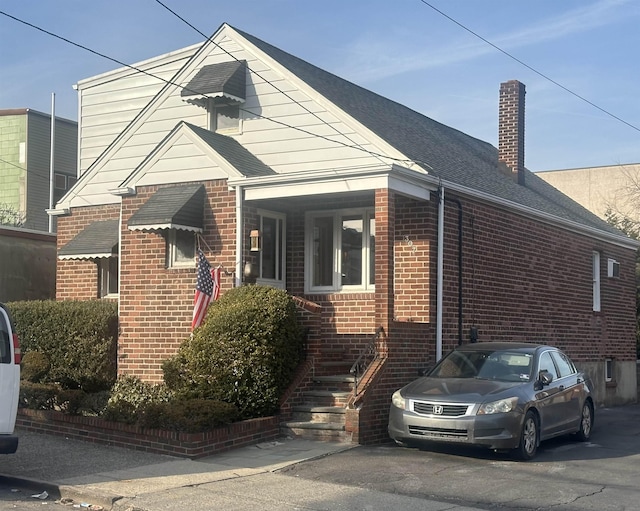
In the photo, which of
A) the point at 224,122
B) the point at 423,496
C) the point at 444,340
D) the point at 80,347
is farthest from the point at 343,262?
the point at 423,496

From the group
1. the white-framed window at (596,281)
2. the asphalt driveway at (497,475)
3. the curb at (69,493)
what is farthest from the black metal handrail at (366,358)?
the white-framed window at (596,281)

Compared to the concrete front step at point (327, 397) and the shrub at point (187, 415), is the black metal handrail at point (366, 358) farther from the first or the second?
the shrub at point (187, 415)

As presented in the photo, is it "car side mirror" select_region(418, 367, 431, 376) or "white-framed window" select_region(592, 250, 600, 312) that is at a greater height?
"white-framed window" select_region(592, 250, 600, 312)

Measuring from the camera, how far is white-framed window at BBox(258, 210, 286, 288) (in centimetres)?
1569

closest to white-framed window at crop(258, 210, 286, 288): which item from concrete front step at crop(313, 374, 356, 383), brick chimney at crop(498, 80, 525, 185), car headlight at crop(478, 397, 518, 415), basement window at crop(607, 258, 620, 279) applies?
concrete front step at crop(313, 374, 356, 383)

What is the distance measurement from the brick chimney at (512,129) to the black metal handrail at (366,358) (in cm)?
801

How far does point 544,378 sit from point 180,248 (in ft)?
21.7

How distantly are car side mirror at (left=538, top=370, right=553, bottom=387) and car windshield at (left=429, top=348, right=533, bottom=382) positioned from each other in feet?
0.50

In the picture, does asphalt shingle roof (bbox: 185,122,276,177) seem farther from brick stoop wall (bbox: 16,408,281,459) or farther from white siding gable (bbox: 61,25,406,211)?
brick stoop wall (bbox: 16,408,281,459)

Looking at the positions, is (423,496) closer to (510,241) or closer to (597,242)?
(510,241)

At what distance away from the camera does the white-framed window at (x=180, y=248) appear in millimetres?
15281

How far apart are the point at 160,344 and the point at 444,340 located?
4803 millimetres

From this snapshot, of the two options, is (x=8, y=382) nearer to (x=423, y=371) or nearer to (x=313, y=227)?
(x=423, y=371)

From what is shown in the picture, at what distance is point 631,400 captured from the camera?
74.7 feet
